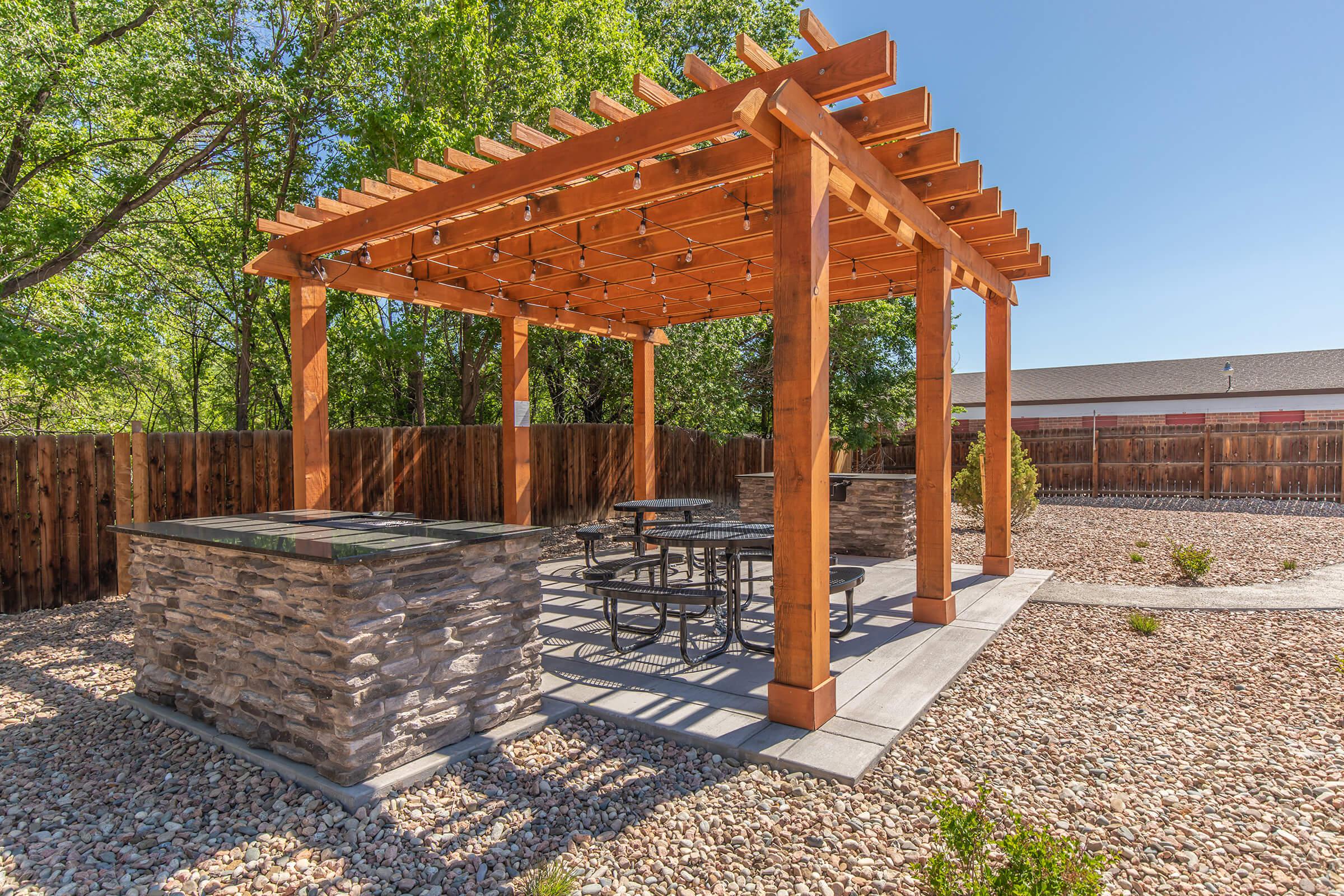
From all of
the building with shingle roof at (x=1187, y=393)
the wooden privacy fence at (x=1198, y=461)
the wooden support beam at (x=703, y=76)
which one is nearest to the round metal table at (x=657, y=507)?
the wooden support beam at (x=703, y=76)

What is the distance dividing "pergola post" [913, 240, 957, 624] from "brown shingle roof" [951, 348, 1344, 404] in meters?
19.0

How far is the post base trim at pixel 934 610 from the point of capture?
15.9 ft

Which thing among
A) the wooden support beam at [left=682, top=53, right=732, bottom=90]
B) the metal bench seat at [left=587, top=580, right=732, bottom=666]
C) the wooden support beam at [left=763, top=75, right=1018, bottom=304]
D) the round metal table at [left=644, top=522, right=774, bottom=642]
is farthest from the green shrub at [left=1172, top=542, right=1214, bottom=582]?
the wooden support beam at [left=682, top=53, right=732, bottom=90]

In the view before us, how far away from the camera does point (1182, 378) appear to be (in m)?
21.8

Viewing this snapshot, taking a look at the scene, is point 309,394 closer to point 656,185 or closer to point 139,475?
point 139,475

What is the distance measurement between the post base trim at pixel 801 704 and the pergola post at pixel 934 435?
2.05 m

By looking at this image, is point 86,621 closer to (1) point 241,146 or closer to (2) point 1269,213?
(1) point 241,146

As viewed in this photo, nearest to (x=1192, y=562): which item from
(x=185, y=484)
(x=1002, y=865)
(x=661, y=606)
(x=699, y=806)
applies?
(x=661, y=606)

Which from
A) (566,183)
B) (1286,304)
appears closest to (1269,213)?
(1286,304)

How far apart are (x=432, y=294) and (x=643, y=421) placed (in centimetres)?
341

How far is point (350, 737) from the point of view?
8.41 ft

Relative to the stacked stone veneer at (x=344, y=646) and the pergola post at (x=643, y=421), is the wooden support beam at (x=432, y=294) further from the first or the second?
the stacked stone veneer at (x=344, y=646)

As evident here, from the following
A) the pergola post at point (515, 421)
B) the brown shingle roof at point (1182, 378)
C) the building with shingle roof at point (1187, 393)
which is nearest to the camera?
the pergola post at point (515, 421)

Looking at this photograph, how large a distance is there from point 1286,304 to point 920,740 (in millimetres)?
25450
